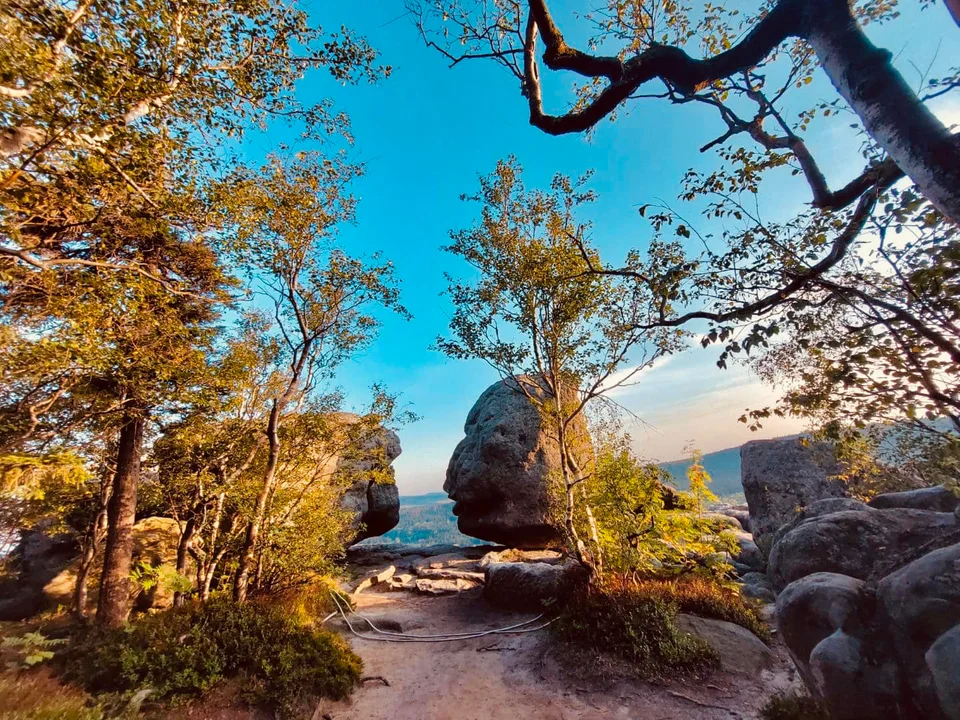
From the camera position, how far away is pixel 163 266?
9.67m

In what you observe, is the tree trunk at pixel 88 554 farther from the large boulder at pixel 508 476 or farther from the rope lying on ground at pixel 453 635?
the large boulder at pixel 508 476

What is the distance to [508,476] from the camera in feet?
63.9

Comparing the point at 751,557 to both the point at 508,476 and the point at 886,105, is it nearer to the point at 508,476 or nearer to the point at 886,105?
the point at 508,476

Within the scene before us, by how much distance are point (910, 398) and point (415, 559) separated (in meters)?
21.0

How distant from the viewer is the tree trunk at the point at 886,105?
2.54 meters

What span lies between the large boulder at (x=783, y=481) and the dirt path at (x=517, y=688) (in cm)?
928

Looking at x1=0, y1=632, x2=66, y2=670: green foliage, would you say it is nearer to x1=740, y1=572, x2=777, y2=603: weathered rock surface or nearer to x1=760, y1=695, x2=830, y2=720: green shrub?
x1=760, y1=695, x2=830, y2=720: green shrub

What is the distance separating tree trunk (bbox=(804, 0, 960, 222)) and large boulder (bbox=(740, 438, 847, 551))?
14.8 metres

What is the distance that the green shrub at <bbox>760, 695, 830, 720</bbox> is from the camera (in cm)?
453

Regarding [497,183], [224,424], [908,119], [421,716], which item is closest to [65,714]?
[421,716]

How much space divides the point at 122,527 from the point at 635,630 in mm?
11706

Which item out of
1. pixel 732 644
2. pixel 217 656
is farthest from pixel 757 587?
pixel 217 656

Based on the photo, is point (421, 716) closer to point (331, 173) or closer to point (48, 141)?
point (48, 141)

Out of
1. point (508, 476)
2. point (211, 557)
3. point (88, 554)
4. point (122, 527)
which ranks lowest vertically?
point (211, 557)
